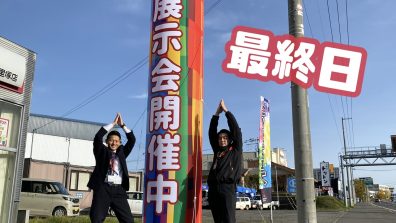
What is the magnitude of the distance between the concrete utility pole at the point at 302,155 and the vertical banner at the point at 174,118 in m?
1.58

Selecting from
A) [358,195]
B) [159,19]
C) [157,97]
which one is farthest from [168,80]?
[358,195]

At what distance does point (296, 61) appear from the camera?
274 inches

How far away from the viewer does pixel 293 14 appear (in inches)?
283

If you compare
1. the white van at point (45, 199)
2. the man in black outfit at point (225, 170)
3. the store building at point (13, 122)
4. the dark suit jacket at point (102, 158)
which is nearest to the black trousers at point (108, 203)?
the dark suit jacket at point (102, 158)

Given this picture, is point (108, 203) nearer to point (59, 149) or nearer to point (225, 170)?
point (225, 170)

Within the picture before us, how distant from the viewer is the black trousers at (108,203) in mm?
5414

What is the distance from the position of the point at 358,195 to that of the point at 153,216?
120 meters

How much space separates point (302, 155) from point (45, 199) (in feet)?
45.8

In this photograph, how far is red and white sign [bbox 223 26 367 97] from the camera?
6.71 m

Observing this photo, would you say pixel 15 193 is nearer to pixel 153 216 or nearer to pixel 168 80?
pixel 153 216

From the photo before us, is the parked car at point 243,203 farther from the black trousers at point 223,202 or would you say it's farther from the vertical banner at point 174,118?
the black trousers at point 223,202

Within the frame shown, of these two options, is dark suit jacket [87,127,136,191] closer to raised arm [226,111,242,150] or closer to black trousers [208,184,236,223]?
black trousers [208,184,236,223]

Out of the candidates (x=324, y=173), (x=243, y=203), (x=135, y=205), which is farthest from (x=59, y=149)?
(x=324, y=173)

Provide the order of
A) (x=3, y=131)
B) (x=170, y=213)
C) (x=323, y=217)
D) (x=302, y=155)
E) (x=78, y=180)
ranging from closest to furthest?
1. (x=170, y=213)
2. (x=302, y=155)
3. (x=3, y=131)
4. (x=323, y=217)
5. (x=78, y=180)
